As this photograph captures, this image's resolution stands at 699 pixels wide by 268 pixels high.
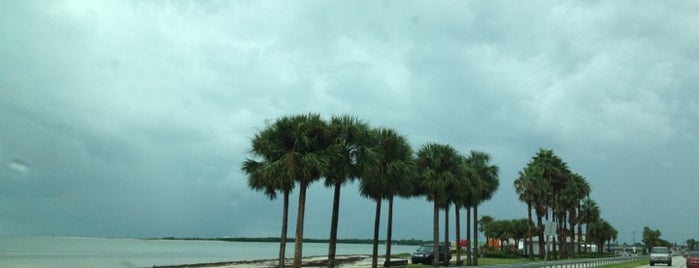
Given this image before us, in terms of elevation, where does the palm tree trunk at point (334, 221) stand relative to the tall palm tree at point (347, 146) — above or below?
below

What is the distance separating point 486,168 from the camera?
52.2 metres

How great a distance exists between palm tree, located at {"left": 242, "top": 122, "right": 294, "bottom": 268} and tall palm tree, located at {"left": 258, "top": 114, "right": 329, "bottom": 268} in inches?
1.8

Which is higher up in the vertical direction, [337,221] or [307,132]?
[307,132]

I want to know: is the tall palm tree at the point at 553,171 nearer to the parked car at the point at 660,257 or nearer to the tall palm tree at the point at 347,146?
the parked car at the point at 660,257

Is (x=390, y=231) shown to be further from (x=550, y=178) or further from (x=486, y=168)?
(x=550, y=178)

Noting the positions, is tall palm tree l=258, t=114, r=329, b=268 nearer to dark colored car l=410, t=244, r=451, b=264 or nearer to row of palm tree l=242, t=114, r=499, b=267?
row of palm tree l=242, t=114, r=499, b=267

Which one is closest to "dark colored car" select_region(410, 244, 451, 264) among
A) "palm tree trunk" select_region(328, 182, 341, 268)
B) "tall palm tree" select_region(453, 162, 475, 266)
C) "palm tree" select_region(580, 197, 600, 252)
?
"tall palm tree" select_region(453, 162, 475, 266)

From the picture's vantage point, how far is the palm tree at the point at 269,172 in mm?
27656

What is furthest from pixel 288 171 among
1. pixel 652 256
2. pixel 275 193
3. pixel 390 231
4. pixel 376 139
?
pixel 652 256

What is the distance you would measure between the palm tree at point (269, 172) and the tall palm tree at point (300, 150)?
0.15ft

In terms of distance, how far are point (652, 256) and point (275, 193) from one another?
36.0 m

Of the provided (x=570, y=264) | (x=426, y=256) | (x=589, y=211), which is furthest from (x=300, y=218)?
(x=589, y=211)

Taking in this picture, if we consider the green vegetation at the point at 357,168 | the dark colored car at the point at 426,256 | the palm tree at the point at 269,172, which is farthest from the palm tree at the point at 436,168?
the palm tree at the point at 269,172

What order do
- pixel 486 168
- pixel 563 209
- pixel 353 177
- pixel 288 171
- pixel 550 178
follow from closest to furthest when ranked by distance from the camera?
pixel 288 171 < pixel 353 177 < pixel 486 168 < pixel 550 178 < pixel 563 209
